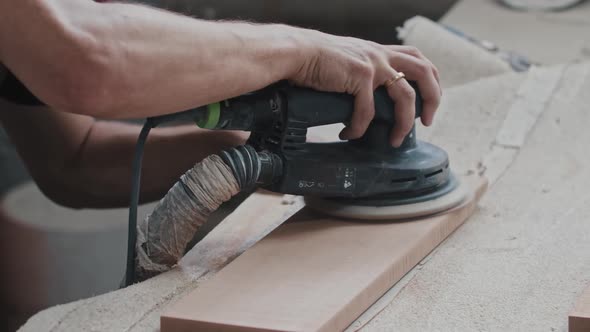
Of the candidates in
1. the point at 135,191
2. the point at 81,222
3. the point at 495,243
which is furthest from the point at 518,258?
the point at 81,222

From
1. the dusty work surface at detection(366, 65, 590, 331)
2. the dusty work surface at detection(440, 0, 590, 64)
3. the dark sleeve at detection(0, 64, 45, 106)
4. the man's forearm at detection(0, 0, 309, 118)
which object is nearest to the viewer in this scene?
the man's forearm at detection(0, 0, 309, 118)

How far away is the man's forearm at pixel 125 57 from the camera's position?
38.6 inches

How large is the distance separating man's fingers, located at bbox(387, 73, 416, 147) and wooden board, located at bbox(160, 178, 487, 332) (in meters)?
0.14

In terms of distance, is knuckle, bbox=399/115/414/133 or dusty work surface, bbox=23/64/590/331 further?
knuckle, bbox=399/115/414/133

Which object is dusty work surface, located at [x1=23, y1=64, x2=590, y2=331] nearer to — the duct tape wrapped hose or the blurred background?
the duct tape wrapped hose

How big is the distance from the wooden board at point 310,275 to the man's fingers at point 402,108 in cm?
14

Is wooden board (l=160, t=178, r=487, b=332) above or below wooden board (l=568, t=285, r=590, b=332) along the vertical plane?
below

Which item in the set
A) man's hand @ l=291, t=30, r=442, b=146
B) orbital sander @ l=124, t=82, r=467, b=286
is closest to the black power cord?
orbital sander @ l=124, t=82, r=467, b=286

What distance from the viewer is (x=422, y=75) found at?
4.41 feet

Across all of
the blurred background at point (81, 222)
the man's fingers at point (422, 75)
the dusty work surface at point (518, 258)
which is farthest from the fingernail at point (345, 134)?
the blurred background at point (81, 222)

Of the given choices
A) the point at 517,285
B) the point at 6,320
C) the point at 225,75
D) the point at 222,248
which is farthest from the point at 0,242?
the point at 517,285

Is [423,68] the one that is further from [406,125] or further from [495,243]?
[495,243]

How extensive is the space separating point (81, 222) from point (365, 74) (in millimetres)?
1470

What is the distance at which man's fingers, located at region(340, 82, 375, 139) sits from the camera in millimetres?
1289
